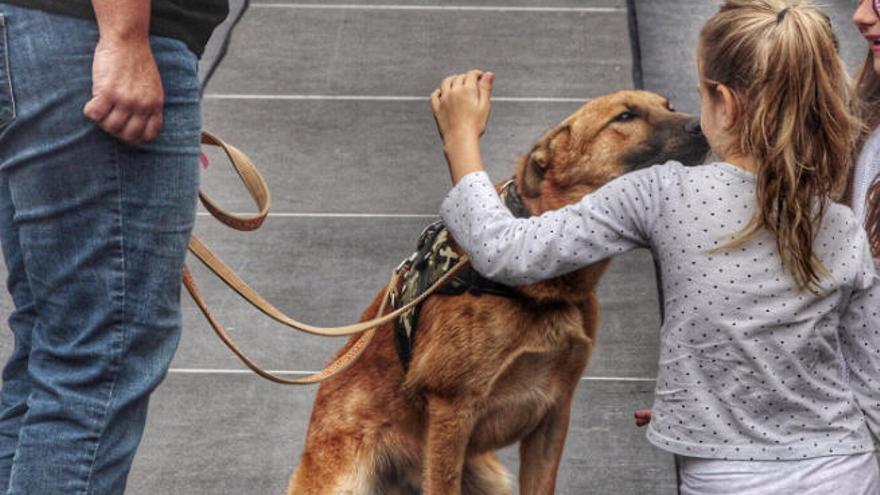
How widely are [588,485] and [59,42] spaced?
2089 millimetres

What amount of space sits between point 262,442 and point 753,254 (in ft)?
7.14

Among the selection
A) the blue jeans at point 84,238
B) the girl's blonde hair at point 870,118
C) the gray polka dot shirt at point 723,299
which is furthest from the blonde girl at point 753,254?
the blue jeans at point 84,238

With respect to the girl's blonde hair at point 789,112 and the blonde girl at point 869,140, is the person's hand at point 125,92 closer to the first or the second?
the girl's blonde hair at point 789,112

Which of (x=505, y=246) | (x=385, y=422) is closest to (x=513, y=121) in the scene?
(x=385, y=422)

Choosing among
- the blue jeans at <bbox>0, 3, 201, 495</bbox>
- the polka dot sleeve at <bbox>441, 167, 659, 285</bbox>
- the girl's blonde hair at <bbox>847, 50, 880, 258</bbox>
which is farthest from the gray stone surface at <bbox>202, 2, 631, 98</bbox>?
the blue jeans at <bbox>0, 3, 201, 495</bbox>

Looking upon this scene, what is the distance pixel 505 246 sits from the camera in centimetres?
222

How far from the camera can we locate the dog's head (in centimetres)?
312

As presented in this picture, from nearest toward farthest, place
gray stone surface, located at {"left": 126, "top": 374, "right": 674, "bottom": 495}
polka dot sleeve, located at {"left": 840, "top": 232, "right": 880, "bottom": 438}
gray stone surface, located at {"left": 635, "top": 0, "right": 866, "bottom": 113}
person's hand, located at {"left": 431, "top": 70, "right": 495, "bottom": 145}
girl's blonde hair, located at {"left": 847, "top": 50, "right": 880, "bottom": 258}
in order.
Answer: polka dot sleeve, located at {"left": 840, "top": 232, "right": 880, "bottom": 438}, person's hand, located at {"left": 431, "top": 70, "right": 495, "bottom": 145}, girl's blonde hair, located at {"left": 847, "top": 50, "right": 880, "bottom": 258}, gray stone surface, located at {"left": 126, "top": 374, "right": 674, "bottom": 495}, gray stone surface, located at {"left": 635, "top": 0, "right": 866, "bottom": 113}

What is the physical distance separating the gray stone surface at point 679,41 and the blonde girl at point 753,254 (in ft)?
12.2

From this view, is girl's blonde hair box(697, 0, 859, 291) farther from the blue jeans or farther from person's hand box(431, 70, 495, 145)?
the blue jeans

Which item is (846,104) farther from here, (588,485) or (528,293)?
(588,485)

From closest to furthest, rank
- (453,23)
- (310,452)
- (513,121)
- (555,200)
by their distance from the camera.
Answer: (555,200) → (310,452) → (513,121) → (453,23)

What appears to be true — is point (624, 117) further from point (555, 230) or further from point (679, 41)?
point (679, 41)

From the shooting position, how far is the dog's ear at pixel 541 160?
3143mm
